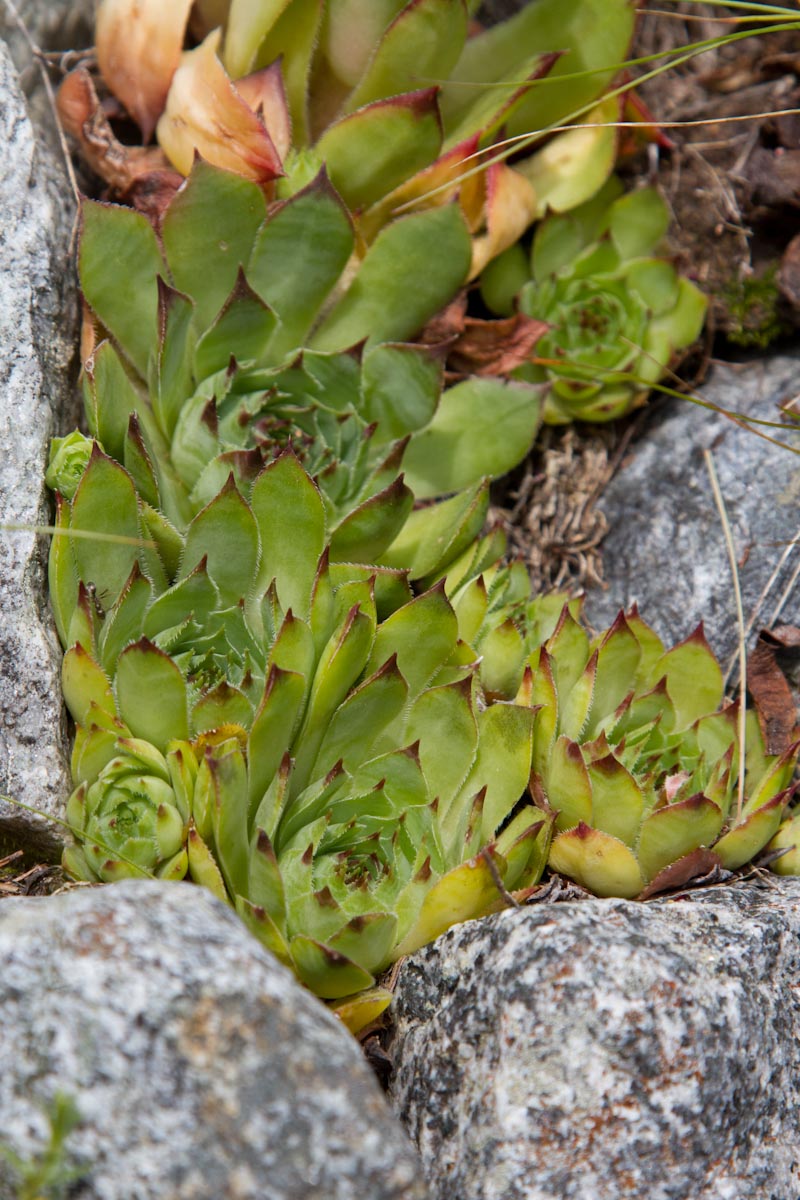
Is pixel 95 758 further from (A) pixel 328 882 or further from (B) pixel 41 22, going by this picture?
(B) pixel 41 22

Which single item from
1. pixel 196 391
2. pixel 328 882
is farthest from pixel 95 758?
pixel 196 391

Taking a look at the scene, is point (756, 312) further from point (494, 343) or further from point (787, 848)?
point (787, 848)

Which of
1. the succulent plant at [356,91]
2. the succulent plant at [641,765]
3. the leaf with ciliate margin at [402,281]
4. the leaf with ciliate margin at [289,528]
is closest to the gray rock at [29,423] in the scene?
the succulent plant at [356,91]

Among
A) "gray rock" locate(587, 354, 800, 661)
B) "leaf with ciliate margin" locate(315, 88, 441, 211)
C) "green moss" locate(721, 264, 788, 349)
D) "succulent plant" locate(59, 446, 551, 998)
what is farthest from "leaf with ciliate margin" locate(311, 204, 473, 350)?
"green moss" locate(721, 264, 788, 349)

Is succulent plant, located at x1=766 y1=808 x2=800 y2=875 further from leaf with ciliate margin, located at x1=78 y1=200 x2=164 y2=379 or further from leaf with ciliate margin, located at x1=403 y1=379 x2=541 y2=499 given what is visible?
leaf with ciliate margin, located at x1=78 y1=200 x2=164 y2=379

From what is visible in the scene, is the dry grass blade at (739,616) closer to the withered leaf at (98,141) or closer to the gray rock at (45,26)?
the withered leaf at (98,141)
